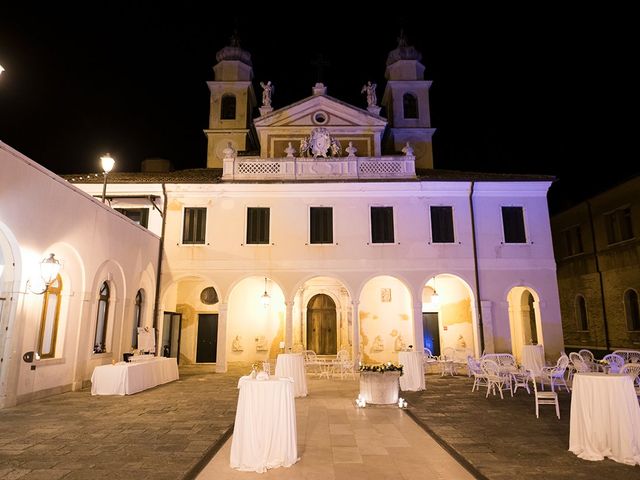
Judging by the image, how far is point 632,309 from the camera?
18.0m

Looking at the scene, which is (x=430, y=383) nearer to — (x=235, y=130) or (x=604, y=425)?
(x=604, y=425)

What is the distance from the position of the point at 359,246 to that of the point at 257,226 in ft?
13.1

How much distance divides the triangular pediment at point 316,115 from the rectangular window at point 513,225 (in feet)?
22.4

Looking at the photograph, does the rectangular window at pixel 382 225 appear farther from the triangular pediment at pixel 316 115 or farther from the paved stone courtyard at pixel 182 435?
the paved stone courtyard at pixel 182 435

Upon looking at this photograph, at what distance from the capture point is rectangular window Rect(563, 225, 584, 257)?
71.5 ft

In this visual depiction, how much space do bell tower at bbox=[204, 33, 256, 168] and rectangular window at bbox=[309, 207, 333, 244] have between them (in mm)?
8561

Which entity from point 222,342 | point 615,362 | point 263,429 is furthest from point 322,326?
point 263,429

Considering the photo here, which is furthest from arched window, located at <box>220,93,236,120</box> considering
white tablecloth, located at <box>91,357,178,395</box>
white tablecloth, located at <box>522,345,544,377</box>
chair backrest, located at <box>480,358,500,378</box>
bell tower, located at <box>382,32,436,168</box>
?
chair backrest, located at <box>480,358,500,378</box>

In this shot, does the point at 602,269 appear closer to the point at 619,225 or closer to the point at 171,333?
the point at 619,225

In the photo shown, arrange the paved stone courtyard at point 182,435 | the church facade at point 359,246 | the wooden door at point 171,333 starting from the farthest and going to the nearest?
1. the wooden door at point 171,333
2. the church facade at point 359,246
3. the paved stone courtyard at point 182,435

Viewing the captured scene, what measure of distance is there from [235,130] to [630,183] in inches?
747

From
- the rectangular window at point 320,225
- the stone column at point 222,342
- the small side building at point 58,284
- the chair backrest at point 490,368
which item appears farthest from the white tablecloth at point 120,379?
the chair backrest at point 490,368

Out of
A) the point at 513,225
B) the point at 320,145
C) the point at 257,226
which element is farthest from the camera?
the point at 320,145

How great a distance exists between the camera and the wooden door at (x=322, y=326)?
17609mm
